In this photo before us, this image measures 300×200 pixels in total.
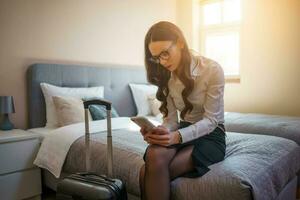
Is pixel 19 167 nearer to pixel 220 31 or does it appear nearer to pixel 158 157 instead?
pixel 158 157

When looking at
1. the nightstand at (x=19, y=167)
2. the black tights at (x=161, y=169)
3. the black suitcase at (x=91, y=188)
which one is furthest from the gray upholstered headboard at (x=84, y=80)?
the black tights at (x=161, y=169)

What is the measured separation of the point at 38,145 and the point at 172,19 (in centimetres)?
288

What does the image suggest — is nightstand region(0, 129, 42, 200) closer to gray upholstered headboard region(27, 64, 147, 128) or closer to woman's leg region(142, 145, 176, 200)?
gray upholstered headboard region(27, 64, 147, 128)

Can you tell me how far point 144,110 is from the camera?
3311 mm

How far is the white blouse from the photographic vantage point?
4.79 ft

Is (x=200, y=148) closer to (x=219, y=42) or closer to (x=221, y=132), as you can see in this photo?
(x=221, y=132)

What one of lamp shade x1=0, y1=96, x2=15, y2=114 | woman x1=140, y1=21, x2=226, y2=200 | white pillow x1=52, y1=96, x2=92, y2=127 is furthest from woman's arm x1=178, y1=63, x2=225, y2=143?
lamp shade x1=0, y1=96, x2=15, y2=114

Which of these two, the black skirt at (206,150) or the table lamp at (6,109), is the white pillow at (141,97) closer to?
the table lamp at (6,109)

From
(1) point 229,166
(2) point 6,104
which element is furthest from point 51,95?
(1) point 229,166

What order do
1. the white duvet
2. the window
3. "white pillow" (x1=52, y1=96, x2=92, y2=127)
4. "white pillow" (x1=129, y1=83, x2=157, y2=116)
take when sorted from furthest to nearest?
the window < "white pillow" (x1=129, y1=83, x2=157, y2=116) < "white pillow" (x1=52, y1=96, x2=92, y2=127) < the white duvet

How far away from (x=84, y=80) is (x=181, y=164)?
6.16 ft

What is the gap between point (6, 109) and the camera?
2.34 metres

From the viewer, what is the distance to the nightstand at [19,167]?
81.0 inches

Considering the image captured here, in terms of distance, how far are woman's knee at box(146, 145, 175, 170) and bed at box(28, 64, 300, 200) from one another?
0.12 metres
